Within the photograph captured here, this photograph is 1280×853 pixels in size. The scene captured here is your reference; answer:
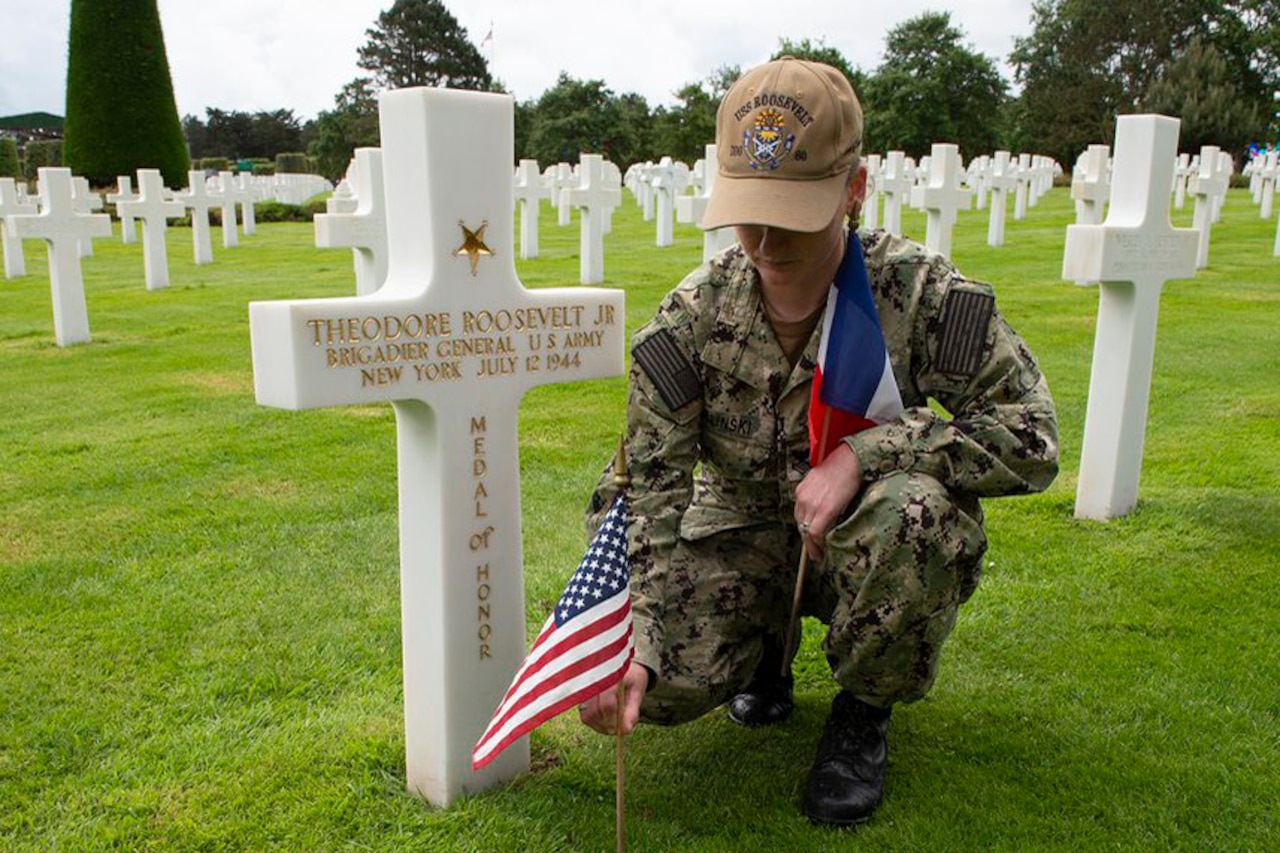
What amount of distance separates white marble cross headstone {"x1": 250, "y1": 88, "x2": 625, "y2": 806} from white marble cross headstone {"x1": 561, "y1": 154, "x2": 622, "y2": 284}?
32.2 ft

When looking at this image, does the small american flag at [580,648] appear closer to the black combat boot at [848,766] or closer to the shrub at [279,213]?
the black combat boot at [848,766]

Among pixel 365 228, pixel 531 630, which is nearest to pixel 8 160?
pixel 365 228

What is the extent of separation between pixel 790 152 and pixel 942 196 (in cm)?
850

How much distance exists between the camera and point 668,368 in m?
2.43

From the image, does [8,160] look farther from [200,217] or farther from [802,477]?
[802,477]

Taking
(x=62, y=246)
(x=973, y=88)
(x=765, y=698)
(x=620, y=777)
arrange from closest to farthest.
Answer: (x=620, y=777)
(x=765, y=698)
(x=62, y=246)
(x=973, y=88)

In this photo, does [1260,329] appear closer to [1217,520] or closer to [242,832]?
[1217,520]

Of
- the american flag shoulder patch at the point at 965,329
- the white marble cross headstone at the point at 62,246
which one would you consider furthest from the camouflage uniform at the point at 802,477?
the white marble cross headstone at the point at 62,246

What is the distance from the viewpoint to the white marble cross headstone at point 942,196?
10.0 meters

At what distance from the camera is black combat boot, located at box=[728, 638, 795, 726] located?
2.76m

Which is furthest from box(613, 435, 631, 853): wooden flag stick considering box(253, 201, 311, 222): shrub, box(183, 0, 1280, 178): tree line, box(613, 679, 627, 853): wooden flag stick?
box(183, 0, 1280, 178): tree line

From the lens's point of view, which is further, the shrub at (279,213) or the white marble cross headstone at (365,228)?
the shrub at (279,213)

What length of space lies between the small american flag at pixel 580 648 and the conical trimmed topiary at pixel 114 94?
3058 cm

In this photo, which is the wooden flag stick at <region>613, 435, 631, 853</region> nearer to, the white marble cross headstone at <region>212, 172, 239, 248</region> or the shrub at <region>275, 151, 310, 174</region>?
the white marble cross headstone at <region>212, 172, 239, 248</region>
